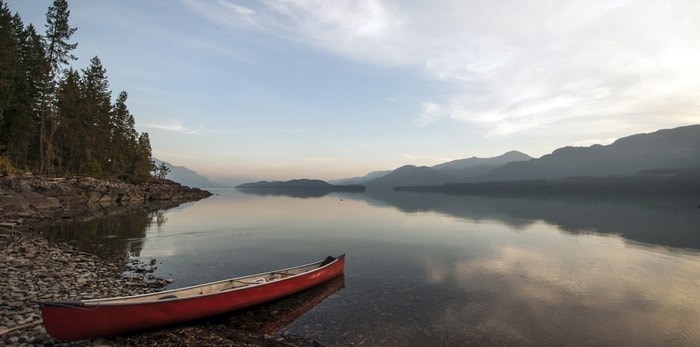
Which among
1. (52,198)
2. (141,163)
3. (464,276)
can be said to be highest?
(141,163)

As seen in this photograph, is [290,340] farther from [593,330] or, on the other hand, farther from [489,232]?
[489,232]

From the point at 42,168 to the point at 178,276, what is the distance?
5155 centimetres

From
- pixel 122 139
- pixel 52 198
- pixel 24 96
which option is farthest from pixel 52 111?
pixel 122 139

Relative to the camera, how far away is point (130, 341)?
11289mm

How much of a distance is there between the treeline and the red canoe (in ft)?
165

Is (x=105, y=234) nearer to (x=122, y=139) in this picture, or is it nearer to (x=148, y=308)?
(x=148, y=308)

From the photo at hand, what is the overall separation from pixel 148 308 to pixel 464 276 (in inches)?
732

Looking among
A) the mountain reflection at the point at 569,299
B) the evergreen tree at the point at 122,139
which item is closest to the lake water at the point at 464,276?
Answer: the mountain reflection at the point at 569,299

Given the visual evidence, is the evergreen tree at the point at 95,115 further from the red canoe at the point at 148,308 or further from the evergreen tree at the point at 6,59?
the red canoe at the point at 148,308

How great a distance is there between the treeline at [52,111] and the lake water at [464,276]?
85.0 feet

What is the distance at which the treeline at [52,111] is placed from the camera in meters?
50.5

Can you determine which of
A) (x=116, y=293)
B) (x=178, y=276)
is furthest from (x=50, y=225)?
(x=116, y=293)

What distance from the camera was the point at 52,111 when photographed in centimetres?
5775

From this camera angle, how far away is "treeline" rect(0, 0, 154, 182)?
50.5 meters
